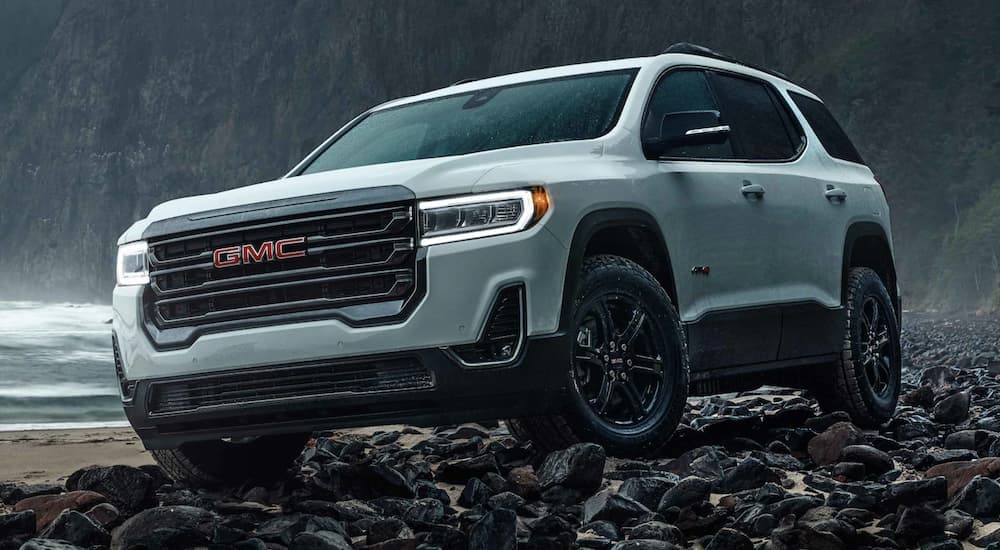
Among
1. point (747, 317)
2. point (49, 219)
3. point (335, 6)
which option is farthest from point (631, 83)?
point (49, 219)

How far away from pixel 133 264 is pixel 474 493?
1683 mm

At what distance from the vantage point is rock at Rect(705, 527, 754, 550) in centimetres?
352

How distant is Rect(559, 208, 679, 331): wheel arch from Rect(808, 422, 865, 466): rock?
0.90 meters

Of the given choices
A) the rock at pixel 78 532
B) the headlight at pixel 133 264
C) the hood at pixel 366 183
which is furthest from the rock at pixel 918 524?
the headlight at pixel 133 264

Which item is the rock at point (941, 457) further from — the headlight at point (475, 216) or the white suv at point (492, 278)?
the headlight at point (475, 216)

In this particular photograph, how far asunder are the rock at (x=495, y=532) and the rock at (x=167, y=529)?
89 centimetres

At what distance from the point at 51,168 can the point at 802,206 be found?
93.9m

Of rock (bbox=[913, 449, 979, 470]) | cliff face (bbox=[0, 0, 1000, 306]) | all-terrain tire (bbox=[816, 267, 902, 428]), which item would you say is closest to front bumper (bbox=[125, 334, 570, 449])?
rock (bbox=[913, 449, 979, 470])

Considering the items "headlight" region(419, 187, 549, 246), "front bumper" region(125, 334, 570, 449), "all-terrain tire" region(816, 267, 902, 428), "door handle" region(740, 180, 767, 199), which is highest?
"headlight" region(419, 187, 549, 246)

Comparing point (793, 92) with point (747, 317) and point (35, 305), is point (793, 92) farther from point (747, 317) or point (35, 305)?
point (35, 305)

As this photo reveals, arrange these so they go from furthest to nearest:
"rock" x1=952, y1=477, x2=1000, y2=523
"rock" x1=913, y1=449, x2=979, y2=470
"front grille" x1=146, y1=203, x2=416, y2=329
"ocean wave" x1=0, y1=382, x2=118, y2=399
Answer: "ocean wave" x1=0, y1=382, x2=118, y2=399
"rock" x1=913, y1=449, x2=979, y2=470
"front grille" x1=146, y1=203, x2=416, y2=329
"rock" x1=952, y1=477, x2=1000, y2=523

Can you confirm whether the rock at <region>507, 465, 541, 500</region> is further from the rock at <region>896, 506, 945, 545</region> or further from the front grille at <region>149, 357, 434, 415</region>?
the rock at <region>896, 506, 945, 545</region>

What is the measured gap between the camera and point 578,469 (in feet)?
14.8

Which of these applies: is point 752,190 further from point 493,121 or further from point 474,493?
point 474,493
